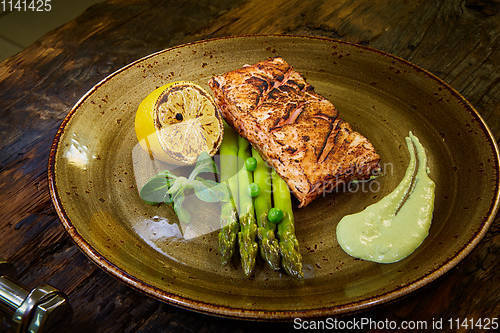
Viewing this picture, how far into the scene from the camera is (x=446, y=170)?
3350mm

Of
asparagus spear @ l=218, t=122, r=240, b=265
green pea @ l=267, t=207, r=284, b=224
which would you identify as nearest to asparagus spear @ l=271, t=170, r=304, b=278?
green pea @ l=267, t=207, r=284, b=224

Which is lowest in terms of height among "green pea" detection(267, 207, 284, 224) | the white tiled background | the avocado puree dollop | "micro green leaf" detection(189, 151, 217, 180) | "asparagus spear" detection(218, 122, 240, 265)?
the avocado puree dollop

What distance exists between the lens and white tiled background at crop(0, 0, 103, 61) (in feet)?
20.3

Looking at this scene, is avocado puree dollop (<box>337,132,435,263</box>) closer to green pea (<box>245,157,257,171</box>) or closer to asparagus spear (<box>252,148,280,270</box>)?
asparagus spear (<box>252,148,280,270</box>)

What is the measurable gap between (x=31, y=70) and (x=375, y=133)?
332 cm

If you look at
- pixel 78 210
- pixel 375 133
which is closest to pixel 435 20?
pixel 375 133

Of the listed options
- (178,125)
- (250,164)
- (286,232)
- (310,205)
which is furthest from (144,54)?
(286,232)

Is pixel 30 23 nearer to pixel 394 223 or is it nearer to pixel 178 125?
pixel 178 125

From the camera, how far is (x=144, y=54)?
4.57m

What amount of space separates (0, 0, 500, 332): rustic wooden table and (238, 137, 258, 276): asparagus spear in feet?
1.29

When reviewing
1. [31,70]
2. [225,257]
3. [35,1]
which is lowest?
[225,257]

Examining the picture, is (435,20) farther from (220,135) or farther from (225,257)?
(225,257)

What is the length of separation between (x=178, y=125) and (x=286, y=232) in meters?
1.21

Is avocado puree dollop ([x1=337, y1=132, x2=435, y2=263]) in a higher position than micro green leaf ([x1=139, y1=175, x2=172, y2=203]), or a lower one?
lower
